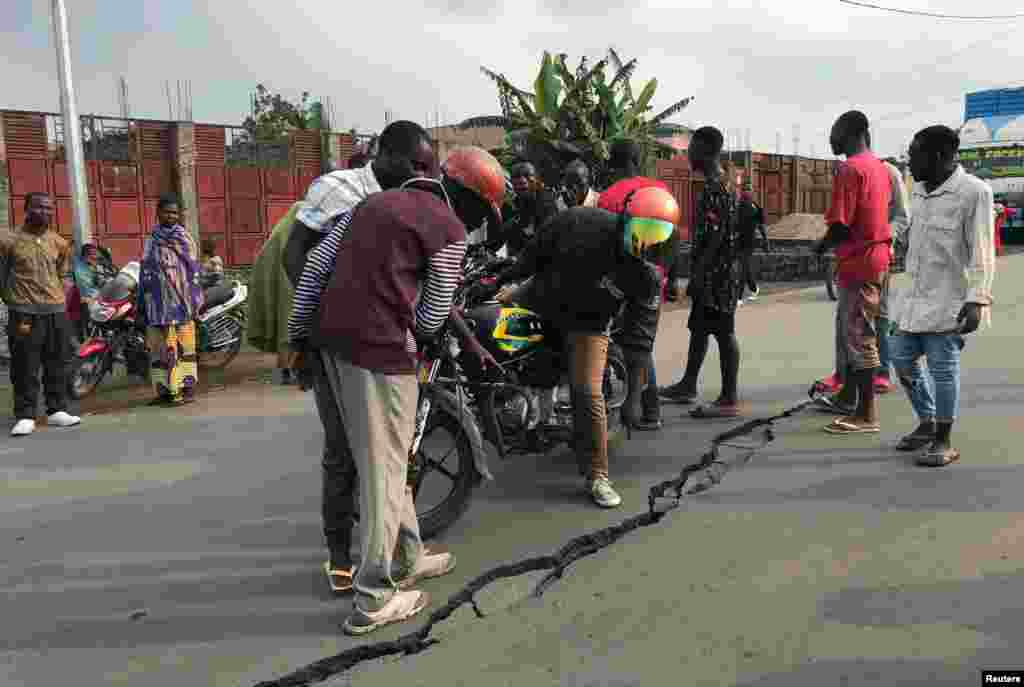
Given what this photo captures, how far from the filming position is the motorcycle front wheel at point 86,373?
7.02 meters

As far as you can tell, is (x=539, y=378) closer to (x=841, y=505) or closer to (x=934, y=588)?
(x=841, y=505)

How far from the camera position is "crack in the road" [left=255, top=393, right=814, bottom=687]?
2.60 m

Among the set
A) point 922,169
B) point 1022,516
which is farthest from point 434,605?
point 922,169

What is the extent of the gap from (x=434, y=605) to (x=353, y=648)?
0.40 meters

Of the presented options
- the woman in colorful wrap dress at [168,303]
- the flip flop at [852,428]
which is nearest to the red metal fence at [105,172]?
the woman in colorful wrap dress at [168,303]

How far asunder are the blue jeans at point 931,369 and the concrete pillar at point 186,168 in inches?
462

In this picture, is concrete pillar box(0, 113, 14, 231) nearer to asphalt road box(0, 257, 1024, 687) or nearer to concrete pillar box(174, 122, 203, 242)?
concrete pillar box(174, 122, 203, 242)

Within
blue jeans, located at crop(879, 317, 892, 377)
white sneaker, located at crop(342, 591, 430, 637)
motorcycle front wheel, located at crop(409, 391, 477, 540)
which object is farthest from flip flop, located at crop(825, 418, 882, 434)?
white sneaker, located at crop(342, 591, 430, 637)

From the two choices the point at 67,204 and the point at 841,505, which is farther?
the point at 67,204

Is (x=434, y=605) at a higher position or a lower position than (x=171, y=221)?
lower

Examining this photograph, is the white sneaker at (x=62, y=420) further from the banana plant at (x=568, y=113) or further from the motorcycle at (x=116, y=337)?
the banana plant at (x=568, y=113)

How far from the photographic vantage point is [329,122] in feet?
61.9

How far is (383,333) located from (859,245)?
11.7 feet

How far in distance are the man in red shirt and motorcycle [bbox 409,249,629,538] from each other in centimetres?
191
